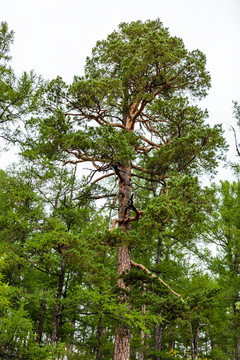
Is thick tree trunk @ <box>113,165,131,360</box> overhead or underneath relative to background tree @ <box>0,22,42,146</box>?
underneath

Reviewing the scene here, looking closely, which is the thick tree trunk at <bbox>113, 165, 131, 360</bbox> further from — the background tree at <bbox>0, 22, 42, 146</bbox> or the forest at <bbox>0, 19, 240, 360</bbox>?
the background tree at <bbox>0, 22, 42, 146</bbox>

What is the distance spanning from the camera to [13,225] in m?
8.11

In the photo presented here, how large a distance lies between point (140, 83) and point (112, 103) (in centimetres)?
114

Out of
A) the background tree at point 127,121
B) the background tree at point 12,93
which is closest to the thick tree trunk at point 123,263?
the background tree at point 127,121

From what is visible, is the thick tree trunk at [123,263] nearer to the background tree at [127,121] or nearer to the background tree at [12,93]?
the background tree at [127,121]

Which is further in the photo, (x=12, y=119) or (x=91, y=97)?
(x=91, y=97)

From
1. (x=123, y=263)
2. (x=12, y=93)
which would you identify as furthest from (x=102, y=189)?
(x=12, y=93)

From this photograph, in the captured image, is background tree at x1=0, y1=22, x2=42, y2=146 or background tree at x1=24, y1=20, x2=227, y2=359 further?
background tree at x1=24, y1=20, x2=227, y2=359

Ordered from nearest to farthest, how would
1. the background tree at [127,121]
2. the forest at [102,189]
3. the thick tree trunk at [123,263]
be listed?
the forest at [102,189] < the thick tree trunk at [123,263] < the background tree at [127,121]

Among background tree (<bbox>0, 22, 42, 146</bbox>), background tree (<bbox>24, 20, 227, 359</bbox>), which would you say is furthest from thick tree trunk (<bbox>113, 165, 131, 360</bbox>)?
background tree (<bbox>0, 22, 42, 146</bbox>)

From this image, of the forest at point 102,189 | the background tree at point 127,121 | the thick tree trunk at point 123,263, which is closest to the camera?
the forest at point 102,189

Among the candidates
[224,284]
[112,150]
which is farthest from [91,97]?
[224,284]

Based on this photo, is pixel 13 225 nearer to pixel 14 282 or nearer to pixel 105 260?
pixel 14 282

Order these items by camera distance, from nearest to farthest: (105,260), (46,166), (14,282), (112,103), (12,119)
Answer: (12,119)
(46,166)
(14,282)
(112,103)
(105,260)
